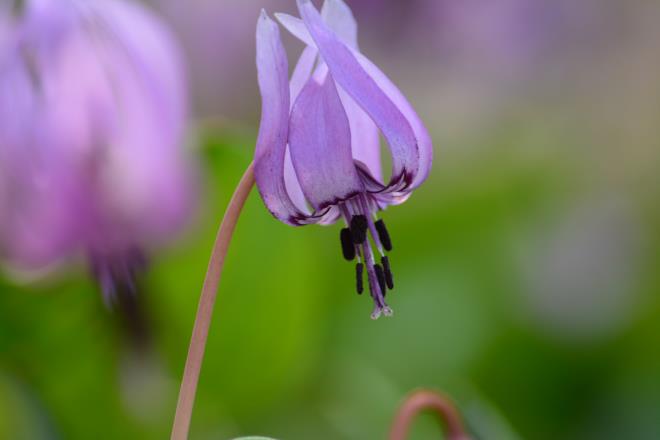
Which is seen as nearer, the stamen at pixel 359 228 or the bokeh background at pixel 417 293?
the stamen at pixel 359 228

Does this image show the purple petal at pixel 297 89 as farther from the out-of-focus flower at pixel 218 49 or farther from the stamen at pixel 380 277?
the out-of-focus flower at pixel 218 49

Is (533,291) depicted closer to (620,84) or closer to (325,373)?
(325,373)

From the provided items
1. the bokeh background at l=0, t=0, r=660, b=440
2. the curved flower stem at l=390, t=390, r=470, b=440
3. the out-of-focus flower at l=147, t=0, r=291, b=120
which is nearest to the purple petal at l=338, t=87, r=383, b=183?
the curved flower stem at l=390, t=390, r=470, b=440

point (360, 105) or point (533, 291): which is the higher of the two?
point (360, 105)

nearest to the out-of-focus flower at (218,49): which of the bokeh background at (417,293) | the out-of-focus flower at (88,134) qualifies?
the bokeh background at (417,293)

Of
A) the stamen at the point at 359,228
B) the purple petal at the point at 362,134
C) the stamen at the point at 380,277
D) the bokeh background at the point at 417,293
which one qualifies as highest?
the purple petal at the point at 362,134

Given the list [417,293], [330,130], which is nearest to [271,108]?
[330,130]

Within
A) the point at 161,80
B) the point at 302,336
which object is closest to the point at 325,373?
the point at 302,336
